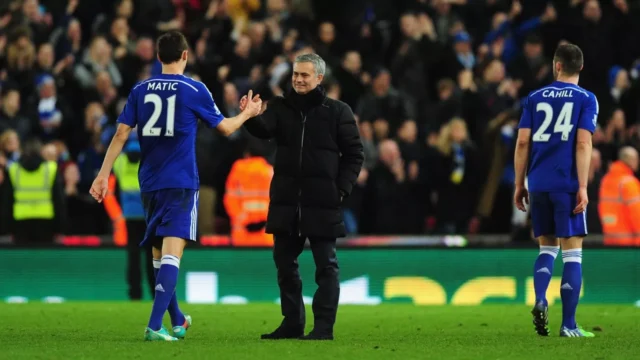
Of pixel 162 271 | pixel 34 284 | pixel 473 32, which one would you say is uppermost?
pixel 473 32

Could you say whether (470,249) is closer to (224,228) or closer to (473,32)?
(224,228)

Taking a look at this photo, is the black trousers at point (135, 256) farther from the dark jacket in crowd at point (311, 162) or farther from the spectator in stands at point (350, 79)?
the dark jacket in crowd at point (311, 162)

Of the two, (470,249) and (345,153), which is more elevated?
(345,153)

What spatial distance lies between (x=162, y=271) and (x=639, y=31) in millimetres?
14187

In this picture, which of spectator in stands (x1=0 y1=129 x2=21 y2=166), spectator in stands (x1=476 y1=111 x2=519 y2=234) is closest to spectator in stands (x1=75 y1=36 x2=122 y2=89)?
spectator in stands (x1=0 y1=129 x2=21 y2=166)

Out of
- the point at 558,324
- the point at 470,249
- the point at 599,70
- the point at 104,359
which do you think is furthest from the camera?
the point at 599,70

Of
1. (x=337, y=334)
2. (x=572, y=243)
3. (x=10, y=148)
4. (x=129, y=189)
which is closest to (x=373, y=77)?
(x=10, y=148)

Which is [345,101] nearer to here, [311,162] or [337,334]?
[337,334]

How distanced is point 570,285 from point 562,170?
947 millimetres

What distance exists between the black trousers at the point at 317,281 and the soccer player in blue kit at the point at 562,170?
67.9 inches

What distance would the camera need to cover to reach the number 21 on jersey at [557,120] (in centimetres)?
1162

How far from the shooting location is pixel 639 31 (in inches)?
904

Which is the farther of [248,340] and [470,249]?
[470,249]

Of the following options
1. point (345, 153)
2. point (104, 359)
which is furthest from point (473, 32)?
point (104, 359)
